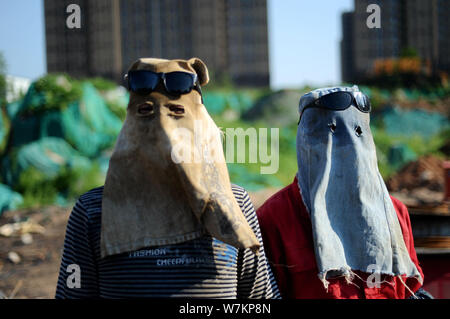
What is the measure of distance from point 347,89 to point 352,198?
499 mm

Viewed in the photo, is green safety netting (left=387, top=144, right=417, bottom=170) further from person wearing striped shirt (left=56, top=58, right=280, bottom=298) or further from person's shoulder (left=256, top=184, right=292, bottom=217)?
person wearing striped shirt (left=56, top=58, right=280, bottom=298)

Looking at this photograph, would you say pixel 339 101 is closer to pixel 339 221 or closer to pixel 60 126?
pixel 339 221

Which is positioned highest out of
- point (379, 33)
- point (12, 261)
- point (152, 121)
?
point (379, 33)

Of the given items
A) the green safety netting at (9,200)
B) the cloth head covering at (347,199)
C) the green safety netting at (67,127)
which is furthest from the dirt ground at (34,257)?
the cloth head covering at (347,199)

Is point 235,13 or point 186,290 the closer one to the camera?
point 186,290

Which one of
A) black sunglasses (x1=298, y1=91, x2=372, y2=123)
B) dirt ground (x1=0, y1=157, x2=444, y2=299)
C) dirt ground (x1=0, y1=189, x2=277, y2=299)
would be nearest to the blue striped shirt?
black sunglasses (x1=298, y1=91, x2=372, y2=123)

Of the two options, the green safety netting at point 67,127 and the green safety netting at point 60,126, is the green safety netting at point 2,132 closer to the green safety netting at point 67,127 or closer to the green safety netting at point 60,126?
the green safety netting at point 60,126

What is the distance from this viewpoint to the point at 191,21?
133 feet

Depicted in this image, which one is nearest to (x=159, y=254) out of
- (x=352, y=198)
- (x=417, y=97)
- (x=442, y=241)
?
(x=352, y=198)

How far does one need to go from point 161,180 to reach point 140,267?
0.30 meters

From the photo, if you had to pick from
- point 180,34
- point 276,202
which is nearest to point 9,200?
point 276,202

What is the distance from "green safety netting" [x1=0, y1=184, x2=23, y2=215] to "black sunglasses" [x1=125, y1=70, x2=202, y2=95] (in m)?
9.34

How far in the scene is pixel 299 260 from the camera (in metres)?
2.22
